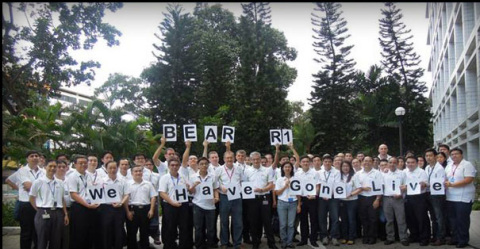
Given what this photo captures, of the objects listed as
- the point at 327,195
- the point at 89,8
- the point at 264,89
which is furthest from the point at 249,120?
the point at 327,195

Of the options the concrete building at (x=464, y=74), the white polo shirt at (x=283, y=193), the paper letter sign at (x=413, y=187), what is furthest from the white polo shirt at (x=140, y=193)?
the concrete building at (x=464, y=74)

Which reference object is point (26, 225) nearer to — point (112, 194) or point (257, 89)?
point (112, 194)

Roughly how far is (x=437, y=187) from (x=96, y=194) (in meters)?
5.45

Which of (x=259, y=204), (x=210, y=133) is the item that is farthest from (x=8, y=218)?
(x=259, y=204)

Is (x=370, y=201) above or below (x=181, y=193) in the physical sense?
below

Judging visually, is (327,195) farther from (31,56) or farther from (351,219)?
(31,56)

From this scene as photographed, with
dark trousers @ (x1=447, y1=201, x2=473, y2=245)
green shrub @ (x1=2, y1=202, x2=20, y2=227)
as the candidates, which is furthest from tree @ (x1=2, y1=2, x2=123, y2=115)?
dark trousers @ (x1=447, y1=201, x2=473, y2=245)

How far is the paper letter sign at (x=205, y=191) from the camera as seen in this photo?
23.3 feet

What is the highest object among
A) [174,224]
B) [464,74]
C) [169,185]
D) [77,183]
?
[464,74]

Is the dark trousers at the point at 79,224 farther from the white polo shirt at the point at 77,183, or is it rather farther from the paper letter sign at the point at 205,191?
the paper letter sign at the point at 205,191

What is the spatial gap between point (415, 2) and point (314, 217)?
497 centimetres

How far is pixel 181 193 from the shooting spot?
22.9 ft

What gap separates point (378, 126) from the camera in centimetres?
2745

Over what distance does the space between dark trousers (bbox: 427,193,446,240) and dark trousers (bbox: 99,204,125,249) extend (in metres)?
5.12
